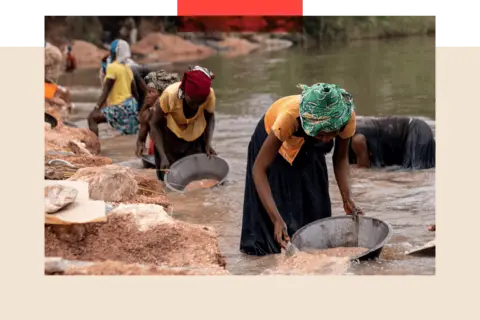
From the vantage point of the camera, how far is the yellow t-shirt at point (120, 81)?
7980 mm

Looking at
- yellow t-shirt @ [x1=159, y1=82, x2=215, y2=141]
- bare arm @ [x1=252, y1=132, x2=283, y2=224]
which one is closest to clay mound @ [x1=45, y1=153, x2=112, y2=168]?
yellow t-shirt @ [x1=159, y1=82, x2=215, y2=141]

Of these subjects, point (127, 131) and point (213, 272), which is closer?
point (213, 272)

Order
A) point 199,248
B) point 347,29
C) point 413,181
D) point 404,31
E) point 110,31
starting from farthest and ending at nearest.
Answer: point 110,31 → point 347,29 → point 413,181 → point 404,31 → point 199,248

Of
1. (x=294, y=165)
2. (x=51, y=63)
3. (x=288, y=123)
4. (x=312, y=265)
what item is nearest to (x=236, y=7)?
(x=288, y=123)

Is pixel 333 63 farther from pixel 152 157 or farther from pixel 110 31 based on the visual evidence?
pixel 110 31

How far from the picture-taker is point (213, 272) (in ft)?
13.4

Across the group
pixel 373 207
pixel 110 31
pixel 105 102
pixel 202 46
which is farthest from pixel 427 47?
pixel 110 31

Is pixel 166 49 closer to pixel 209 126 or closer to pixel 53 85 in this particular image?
pixel 53 85

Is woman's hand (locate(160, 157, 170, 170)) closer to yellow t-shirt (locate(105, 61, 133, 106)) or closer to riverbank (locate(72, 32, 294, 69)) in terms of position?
yellow t-shirt (locate(105, 61, 133, 106))

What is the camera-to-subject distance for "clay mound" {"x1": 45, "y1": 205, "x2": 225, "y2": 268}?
13.8 ft

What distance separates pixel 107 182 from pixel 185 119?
1.99 meters

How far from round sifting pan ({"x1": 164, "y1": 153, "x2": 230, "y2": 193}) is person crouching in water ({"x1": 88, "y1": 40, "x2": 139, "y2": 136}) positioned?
1761mm

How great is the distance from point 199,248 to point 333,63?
3842 mm

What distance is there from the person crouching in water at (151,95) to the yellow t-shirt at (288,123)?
2627mm
